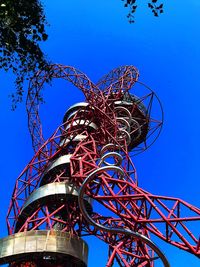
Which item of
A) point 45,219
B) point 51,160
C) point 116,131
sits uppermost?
point 116,131

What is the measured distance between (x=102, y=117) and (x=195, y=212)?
647 inches

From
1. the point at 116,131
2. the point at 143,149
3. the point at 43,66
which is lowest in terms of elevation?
the point at 43,66

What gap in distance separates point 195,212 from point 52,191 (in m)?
11.1

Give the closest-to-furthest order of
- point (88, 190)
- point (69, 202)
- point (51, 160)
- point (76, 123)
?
point (88, 190)
point (69, 202)
point (51, 160)
point (76, 123)

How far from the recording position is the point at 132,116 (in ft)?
140

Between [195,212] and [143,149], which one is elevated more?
[143,149]

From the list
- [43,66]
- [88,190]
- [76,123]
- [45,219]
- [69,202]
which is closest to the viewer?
[43,66]

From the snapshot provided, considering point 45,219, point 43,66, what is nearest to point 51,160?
point 45,219

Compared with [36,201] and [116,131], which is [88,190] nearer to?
[36,201]

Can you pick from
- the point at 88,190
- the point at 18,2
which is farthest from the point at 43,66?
the point at 88,190

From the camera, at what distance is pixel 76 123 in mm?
35312

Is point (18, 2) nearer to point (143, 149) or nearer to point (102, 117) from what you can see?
point (102, 117)

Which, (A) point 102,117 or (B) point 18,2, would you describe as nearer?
(B) point 18,2

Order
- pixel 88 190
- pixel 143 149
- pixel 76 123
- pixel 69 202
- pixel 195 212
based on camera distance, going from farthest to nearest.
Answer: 1. pixel 143 149
2. pixel 76 123
3. pixel 69 202
4. pixel 88 190
5. pixel 195 212
